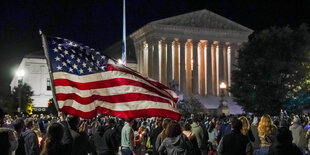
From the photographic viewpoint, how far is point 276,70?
46281mm

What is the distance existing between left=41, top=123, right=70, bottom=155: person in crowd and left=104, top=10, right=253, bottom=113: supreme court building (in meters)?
63.3

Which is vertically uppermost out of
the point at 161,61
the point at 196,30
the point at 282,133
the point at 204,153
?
the point at 196,30

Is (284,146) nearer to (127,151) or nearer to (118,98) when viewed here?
(118,98)

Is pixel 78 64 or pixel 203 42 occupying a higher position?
pixel 203 42

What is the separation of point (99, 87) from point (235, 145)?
2528 mm

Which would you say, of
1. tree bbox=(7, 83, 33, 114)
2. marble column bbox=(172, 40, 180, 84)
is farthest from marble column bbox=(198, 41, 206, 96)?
tree bbox=(7, 83, 33, 114)

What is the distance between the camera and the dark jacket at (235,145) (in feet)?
25.0

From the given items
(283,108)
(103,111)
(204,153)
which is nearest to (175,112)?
(103,111)

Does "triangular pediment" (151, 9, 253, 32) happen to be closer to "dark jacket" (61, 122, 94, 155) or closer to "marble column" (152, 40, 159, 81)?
"marble column" (152, 40, 159, 81)

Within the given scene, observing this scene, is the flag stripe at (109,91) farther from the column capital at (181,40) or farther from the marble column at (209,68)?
the marble column at (209,68)

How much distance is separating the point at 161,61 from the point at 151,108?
64.0 meters

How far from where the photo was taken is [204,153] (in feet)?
46.4

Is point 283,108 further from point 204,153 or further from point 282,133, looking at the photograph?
point 282,133

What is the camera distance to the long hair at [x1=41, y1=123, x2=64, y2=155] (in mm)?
5777
